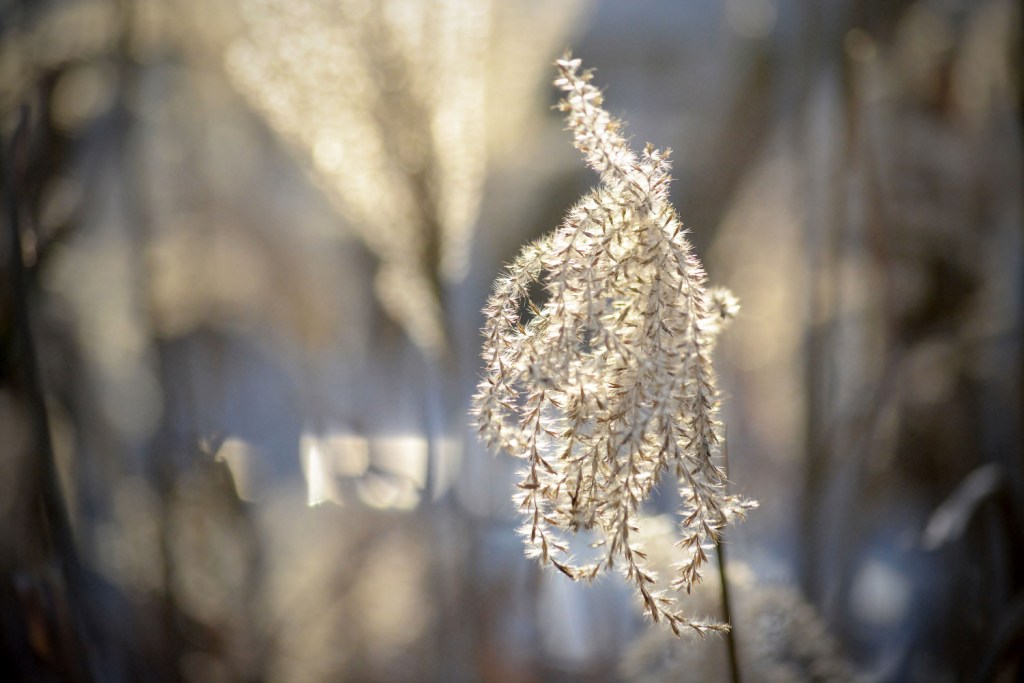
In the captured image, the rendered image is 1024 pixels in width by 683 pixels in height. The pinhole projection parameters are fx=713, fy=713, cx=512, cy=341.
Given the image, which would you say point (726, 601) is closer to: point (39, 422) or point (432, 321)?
point (432, 321)

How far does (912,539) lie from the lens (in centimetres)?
94

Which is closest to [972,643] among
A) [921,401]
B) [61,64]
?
[921,401]

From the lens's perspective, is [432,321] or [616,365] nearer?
[616,365]

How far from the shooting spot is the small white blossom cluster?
0.28 m

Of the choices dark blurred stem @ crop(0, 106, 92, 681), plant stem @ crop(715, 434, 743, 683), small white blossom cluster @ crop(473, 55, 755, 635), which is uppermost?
dark blurred stem @ crop(0, 106, 92, 681)

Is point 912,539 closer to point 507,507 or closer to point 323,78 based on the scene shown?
point 507,507

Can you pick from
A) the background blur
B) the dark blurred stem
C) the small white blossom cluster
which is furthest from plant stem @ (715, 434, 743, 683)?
the dark blurred stem

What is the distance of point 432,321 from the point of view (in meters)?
0.96

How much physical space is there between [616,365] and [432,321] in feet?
2.26

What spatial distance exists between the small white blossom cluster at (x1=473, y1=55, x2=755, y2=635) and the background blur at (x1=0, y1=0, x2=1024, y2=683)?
2.07 feet

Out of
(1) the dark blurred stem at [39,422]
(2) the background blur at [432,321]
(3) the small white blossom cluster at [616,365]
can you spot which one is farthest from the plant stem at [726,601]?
(1) the dark blurred stem at [39,422]

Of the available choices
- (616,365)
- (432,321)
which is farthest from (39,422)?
(616,365)

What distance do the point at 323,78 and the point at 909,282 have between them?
2.63 feet

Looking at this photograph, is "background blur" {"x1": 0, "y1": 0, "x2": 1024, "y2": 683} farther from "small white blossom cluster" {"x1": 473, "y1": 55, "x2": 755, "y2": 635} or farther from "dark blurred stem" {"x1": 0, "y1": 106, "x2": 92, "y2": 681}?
"small white blossom cluster" {"x1": 473, "y1": 55, "x2": 755, "y2": 635}
